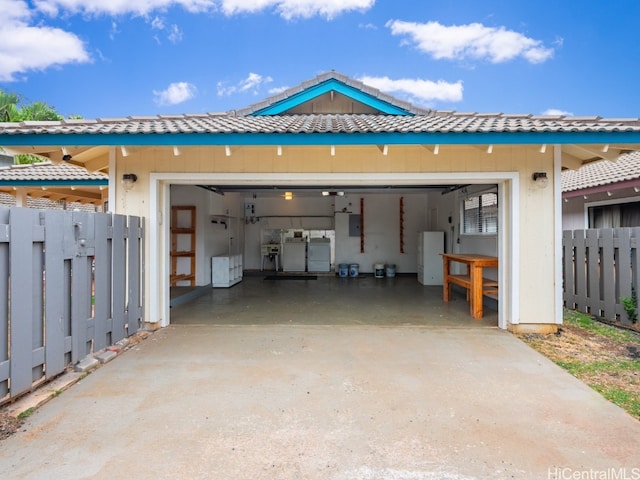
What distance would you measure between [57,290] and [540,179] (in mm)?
5605

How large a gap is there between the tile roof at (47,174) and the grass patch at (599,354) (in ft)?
28.6

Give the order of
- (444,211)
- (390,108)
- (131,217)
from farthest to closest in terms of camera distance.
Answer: (444,211), (390,108), (131,217)

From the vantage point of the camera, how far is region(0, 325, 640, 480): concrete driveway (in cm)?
207

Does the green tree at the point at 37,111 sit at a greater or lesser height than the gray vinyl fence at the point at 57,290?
greater

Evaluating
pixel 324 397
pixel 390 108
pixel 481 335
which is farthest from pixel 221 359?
pixel 390 108

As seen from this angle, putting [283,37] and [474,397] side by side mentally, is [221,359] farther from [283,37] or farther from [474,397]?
[283,37]

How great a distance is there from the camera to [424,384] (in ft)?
10.7

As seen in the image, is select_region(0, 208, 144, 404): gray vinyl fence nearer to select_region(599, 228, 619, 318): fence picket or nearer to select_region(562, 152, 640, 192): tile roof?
select_region(599, 228, 619, 318): fence picket

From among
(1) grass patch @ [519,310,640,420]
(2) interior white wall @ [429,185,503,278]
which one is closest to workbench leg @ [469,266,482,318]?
(1) grass patch @ [519,310,640,420]

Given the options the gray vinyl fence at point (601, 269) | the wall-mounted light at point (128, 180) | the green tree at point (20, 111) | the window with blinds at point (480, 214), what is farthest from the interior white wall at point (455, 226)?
the green tree at point (20, 111)

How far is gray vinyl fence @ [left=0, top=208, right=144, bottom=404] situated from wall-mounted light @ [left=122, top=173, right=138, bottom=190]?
0.74 metres

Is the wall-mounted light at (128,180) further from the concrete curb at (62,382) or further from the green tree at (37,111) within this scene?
the green tree at (37,111)

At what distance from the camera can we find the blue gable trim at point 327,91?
21.8 feet

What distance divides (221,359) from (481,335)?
3.33m
